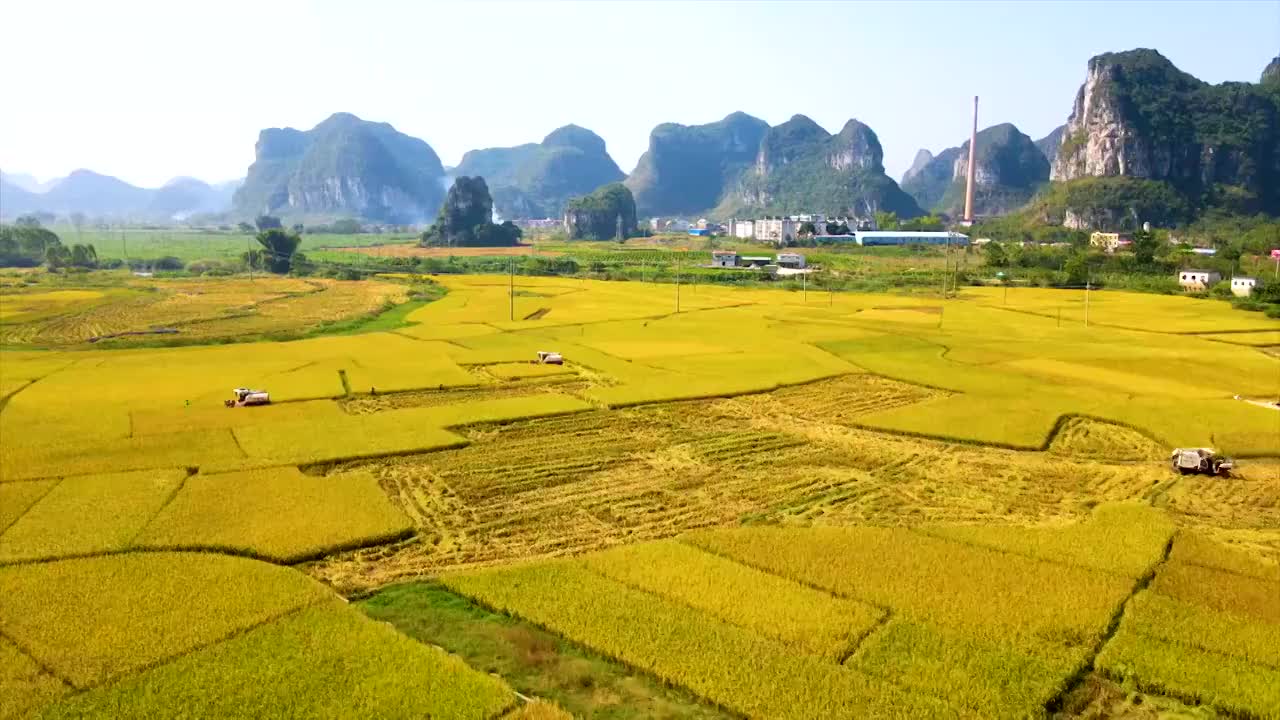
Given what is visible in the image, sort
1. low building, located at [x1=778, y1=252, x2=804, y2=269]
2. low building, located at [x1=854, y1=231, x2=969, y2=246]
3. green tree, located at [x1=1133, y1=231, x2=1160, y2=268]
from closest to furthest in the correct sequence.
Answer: green tree, located at [x1=1133, y1=231, x2=1160, y2=268], low building, located at [x1=778, y1=252, x2=804, y2=269], low building, located at [x1=854, y1=231, x2=969, y2=246]

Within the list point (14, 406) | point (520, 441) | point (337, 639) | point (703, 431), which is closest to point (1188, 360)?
point (703, 431)

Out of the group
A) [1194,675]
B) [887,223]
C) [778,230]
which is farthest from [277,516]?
[887,223]

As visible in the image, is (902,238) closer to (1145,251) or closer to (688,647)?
(1145,251)

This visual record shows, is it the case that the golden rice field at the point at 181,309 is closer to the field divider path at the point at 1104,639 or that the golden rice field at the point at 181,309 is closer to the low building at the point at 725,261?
the low building at the point at 725,261

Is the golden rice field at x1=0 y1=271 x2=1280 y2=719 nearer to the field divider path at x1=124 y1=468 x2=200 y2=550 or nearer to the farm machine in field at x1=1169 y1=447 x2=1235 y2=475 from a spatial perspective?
the field divider path at x1=124 y1=468 x2=200 y2=550

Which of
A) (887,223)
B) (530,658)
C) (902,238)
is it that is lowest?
(530,658)

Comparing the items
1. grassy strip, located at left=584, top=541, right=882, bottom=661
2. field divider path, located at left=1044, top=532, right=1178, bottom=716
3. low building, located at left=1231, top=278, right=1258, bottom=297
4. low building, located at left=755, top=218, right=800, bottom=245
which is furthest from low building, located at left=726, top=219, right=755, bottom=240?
grassy strip, located at left=584, top=541, right=882, bottom=661
